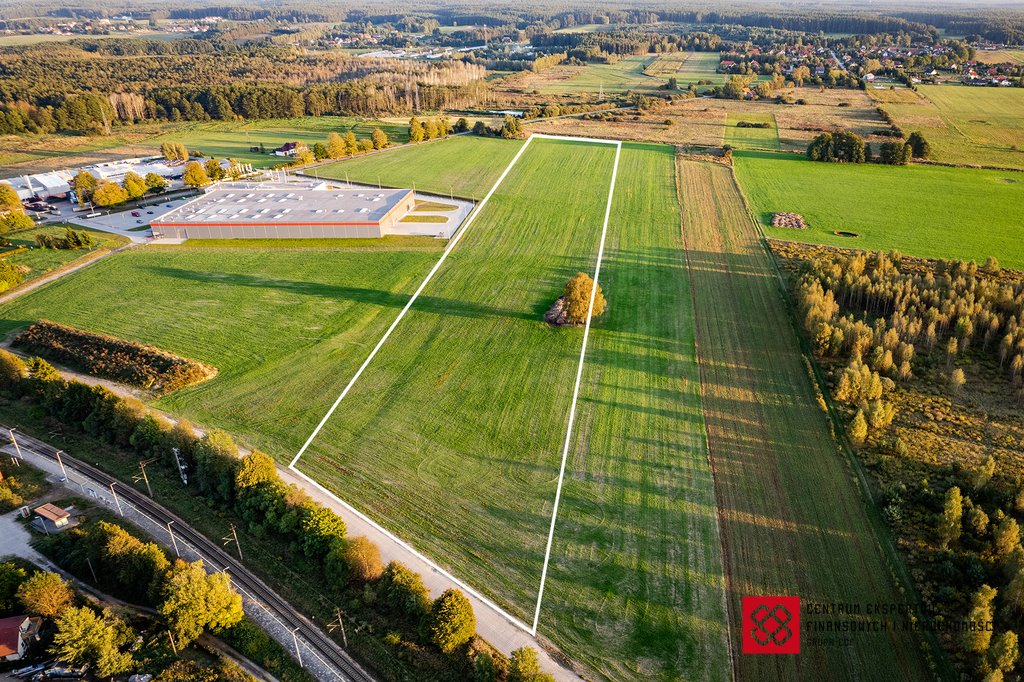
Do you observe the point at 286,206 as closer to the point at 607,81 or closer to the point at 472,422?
the point at 472,422

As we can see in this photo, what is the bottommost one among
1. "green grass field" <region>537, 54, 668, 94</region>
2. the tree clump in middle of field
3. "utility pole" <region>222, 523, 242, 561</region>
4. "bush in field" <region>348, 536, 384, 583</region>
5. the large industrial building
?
"utility pole" <region>222, 523, 242, 561</region>

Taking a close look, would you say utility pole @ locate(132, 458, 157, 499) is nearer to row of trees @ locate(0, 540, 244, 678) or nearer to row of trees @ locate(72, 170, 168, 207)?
row of trees @ locate(0, 540, 244, 678)

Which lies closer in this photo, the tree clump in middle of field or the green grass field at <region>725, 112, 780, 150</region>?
the tree clump in middle of field

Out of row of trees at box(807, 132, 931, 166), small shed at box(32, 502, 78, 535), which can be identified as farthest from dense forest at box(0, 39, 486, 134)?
small shed at box(32, 502, 78, 535)

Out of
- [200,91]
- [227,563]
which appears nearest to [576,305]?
[227,563]

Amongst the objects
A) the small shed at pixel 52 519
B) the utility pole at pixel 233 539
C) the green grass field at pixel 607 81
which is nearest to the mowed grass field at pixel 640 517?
the utility pole at pixel 233 539

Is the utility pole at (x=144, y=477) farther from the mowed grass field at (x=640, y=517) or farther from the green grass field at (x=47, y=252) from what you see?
the green grass field at (x=47, y=252)
